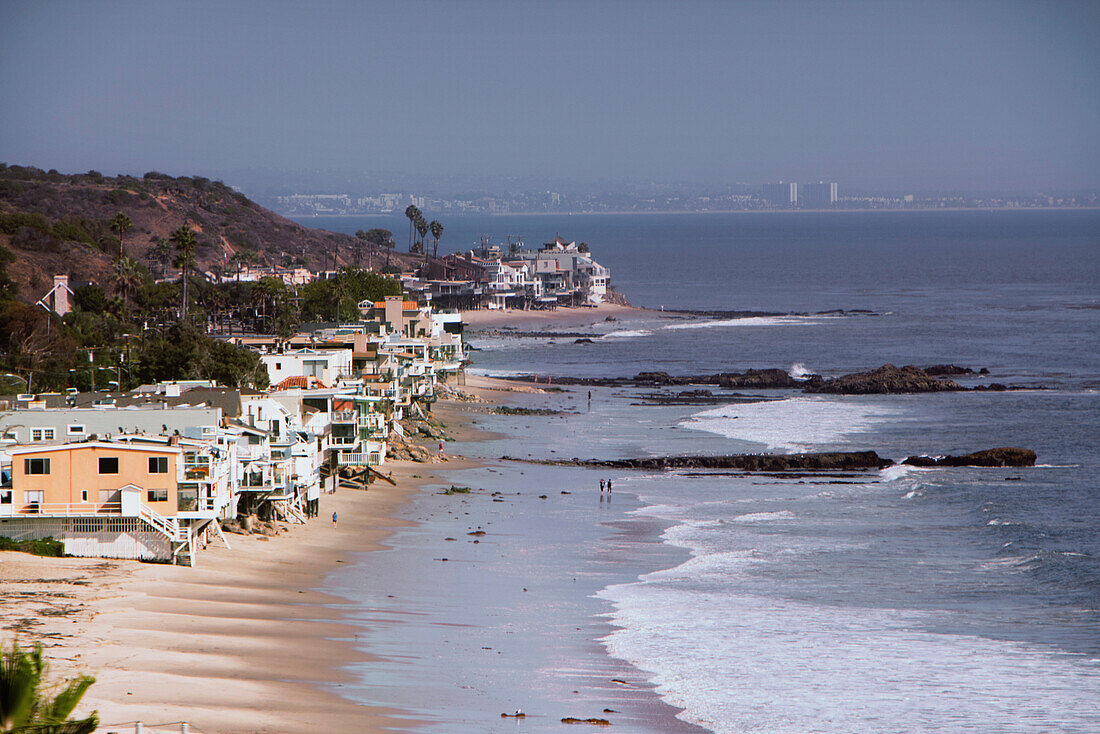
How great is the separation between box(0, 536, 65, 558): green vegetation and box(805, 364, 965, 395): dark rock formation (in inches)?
2423

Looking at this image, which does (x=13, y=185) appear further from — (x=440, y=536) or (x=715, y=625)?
(x=715, y=625)

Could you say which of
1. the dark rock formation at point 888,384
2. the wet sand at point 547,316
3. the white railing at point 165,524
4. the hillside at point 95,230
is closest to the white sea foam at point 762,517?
the white railing at point 165,524

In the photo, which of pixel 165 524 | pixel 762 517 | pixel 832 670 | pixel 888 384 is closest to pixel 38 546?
pixel 165 524

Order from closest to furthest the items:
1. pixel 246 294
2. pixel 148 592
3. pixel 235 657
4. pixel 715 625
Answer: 1. pixel 235 657
2. pixel 148 592
3. pixel 715 625
4. pixel 246 294

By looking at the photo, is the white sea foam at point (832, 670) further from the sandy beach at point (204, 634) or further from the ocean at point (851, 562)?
the sandy beach at point (204, 634)

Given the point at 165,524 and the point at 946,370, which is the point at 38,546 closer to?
the point at 165,524

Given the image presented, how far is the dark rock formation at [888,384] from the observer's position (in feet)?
273

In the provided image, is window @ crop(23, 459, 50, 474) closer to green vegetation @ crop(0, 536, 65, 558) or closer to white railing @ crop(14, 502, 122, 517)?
white railing @ crop(14, 502, 122, 517)

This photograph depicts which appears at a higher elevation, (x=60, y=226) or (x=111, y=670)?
(x=60, y=226)

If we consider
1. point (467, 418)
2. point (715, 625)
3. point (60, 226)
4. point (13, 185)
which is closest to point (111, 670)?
point (715, 625)

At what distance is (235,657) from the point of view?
2405cm

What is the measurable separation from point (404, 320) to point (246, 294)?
3083 centimetres

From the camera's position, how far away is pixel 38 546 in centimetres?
3022

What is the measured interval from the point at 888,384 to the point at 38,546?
2577 inches
